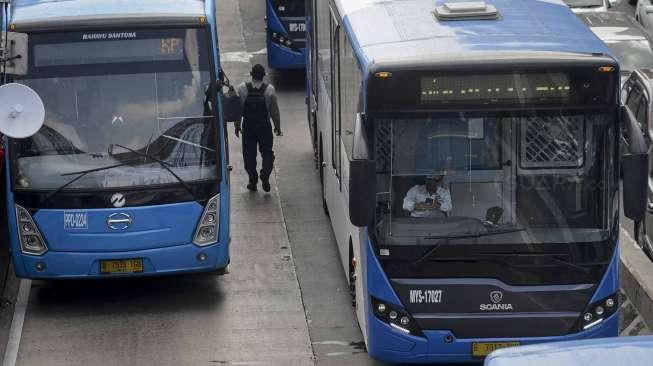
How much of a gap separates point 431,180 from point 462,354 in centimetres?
150

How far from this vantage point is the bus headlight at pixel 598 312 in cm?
1189

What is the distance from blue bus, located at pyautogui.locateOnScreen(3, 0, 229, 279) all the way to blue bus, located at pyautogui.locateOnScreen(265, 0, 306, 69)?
9.85 metres

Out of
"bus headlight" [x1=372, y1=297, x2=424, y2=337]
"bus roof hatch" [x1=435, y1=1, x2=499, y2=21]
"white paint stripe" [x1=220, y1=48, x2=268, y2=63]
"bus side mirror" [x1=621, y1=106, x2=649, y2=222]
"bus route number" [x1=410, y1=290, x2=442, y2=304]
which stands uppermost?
"bus roof hatch" [x1=435, y1=1, x2=499, y2=21]

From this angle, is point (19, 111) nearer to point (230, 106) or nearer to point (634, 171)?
point (230, 106)

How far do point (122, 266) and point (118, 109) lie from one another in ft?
5.16

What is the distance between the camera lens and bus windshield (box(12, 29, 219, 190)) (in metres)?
14.2

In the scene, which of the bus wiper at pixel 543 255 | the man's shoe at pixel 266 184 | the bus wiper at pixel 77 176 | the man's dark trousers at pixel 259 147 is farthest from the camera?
the man's shoe at pixel 266 184

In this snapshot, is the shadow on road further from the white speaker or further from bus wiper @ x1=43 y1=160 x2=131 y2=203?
the white speaker

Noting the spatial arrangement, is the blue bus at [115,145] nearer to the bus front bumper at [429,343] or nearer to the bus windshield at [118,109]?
the bus windshield at [118,109]

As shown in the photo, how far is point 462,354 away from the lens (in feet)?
39.5

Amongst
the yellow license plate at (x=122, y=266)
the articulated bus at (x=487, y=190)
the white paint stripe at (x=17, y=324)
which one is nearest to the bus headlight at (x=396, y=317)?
the articulated bus at (x=487, y=190)

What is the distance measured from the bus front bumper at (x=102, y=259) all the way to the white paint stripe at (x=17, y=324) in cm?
53

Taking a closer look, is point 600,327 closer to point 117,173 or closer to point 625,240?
point 625,240

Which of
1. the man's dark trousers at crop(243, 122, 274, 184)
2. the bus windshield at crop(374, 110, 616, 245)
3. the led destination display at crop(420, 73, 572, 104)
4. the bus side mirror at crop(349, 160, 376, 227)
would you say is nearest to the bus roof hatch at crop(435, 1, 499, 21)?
the led destination display at crop(420, 73, 572, 104)
